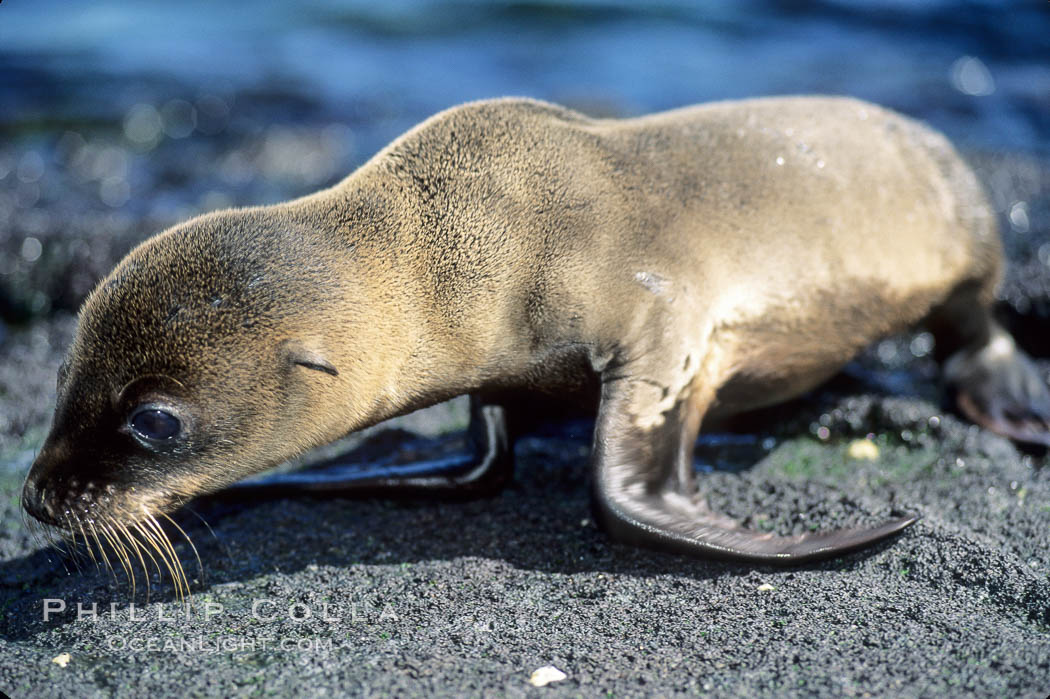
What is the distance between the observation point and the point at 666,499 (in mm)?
3605

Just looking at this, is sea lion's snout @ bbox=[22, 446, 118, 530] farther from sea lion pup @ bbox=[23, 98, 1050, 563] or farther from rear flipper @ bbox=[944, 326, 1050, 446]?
rear flipper @ bbox=[944, 326, 1050, 446]

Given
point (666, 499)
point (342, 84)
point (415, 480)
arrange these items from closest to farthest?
point (666, 499), point (415, 480), point (342, 84)

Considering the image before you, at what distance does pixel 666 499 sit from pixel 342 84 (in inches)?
429

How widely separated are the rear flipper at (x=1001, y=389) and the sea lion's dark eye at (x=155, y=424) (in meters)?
3.55

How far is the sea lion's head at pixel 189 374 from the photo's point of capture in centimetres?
316

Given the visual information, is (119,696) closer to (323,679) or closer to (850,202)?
(323,679)

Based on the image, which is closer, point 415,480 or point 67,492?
point 67,492

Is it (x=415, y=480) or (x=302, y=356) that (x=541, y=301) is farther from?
(x=415, y=480)

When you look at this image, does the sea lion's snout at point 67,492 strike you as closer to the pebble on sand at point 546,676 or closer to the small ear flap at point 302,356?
the small ear flap at point 302,356

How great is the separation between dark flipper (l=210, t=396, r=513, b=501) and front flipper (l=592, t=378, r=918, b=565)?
671 millimetres

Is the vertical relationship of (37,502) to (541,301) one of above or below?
below

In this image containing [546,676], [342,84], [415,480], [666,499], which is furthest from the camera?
[342,84]

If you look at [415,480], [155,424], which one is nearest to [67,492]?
[155,424]

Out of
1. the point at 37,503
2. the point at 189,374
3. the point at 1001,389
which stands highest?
the point at 189,374
